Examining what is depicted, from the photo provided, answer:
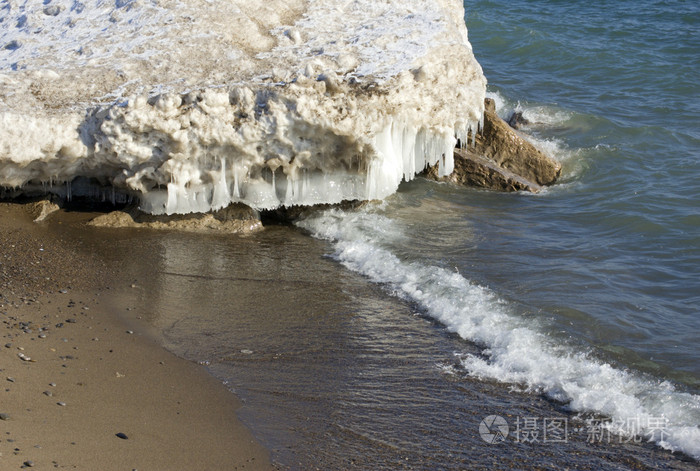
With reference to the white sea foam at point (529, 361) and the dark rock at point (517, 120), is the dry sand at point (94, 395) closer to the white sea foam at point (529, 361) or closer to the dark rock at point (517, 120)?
the white sea foam at point (529, 361)

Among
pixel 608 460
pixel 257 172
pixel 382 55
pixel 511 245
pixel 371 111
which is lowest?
pixel 608 460

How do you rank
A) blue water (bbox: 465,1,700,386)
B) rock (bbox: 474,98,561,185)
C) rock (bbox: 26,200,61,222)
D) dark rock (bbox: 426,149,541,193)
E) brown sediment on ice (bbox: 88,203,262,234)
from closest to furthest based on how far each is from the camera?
blue water (bbox: 465,1,700,386) → rock (bbox: 26,200,61,222) → brown sediment on ice (bbox: 88,203,262,234) → dark rock (bbox: 426,149,541,193) → rock (bbox: 474,98,561,185)

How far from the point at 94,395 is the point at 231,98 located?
13.1 feet

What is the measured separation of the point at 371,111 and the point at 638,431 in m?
4.59

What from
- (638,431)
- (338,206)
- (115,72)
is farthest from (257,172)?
(638,431)

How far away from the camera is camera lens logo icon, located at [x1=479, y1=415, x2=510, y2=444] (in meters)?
5.44

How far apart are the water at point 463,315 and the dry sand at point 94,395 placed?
29 centimetres

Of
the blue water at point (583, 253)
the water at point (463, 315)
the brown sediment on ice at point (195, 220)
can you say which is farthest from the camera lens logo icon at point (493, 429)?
the brown sediment on ice at point (195, 220)

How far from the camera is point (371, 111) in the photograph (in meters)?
8.68

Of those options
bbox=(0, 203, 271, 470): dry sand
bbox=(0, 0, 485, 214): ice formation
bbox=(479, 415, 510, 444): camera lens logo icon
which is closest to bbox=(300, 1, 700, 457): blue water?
bbox=(479, 415, 510, 444): camera lens logo icon

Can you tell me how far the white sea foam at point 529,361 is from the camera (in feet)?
18.9

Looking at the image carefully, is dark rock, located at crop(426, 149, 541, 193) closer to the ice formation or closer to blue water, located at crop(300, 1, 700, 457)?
blue water, located at crop(300, 1, 700, 457)

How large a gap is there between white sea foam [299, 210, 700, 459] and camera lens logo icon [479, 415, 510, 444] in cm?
Result: 61

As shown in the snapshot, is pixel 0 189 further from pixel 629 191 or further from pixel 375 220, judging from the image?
pixel 629 191
